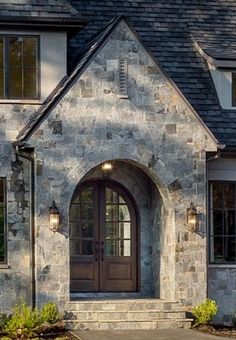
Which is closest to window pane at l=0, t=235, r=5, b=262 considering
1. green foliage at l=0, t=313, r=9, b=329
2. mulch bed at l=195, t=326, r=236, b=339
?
green foliage at l=0, t=313, r=9, b=329

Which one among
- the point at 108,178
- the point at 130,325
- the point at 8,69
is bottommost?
the point at 130,325

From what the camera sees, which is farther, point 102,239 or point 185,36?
point 185,36

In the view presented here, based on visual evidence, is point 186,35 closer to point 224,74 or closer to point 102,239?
point 224,74

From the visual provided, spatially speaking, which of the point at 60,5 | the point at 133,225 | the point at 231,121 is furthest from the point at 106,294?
the point at 60,5

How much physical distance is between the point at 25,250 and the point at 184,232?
3058mm

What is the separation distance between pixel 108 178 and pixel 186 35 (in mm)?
4096

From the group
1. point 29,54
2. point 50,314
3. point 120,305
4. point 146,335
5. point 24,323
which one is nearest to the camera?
point 24,323

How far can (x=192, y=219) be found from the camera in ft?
62.6

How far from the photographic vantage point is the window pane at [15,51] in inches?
763

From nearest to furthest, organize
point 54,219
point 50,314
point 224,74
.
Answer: point 50,314
point 54,219
point 224,74

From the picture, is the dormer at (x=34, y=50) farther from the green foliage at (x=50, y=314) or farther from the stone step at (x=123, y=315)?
the stone step at (x=123, y=315)

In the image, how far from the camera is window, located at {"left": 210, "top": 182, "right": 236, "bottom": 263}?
2054 cm

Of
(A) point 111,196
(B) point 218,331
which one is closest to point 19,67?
(A) point 111,196

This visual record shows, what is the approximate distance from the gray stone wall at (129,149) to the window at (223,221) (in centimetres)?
125
